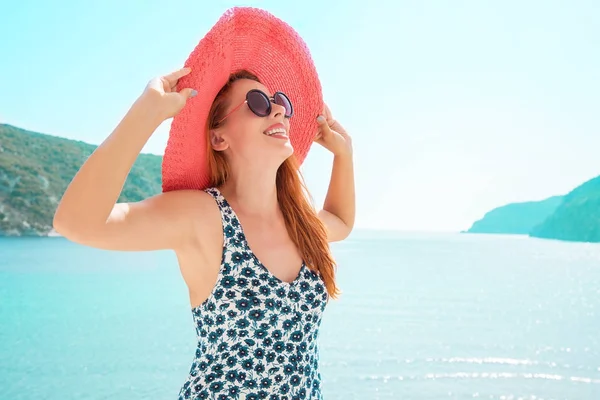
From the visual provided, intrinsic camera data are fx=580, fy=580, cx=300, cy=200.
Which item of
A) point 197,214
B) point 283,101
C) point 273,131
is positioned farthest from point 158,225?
point 283,101

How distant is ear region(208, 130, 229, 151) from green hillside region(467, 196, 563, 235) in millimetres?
148468

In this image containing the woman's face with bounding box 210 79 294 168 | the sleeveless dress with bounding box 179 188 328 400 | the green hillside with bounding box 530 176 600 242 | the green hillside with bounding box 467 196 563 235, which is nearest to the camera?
the sleeveless dress with bounding box 179 188 328 400

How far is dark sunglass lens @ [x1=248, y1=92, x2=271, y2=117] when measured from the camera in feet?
6.05

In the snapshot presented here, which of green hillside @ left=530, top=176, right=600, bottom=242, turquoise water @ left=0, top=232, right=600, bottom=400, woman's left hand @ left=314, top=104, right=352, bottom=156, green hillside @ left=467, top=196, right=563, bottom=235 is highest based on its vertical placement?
green hillside @ left=467, top=196, right=563, bottom=235

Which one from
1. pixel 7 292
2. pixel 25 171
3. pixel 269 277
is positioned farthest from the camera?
pixel 25 171

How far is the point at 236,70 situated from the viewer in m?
1.98

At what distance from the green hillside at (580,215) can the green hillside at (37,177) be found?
65807mm

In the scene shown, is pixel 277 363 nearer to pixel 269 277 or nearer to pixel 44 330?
pixel 269 277

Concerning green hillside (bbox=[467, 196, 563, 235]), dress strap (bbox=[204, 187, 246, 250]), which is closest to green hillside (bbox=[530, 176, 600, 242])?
green hillside (bbox=[467, 196, 563, 235])

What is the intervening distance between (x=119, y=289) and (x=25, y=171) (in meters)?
58.8

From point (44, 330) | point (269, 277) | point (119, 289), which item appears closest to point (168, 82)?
point (269, 277)

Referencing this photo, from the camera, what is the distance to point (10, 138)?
8212 centimetres

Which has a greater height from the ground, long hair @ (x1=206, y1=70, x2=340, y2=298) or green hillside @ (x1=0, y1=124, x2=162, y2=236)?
green hillside @ (x1=0, y1=124, x2=162, y2=236)

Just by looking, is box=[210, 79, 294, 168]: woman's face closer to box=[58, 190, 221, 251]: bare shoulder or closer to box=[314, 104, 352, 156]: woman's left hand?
box=[58, 190, 221, 251]: bare shoulder
